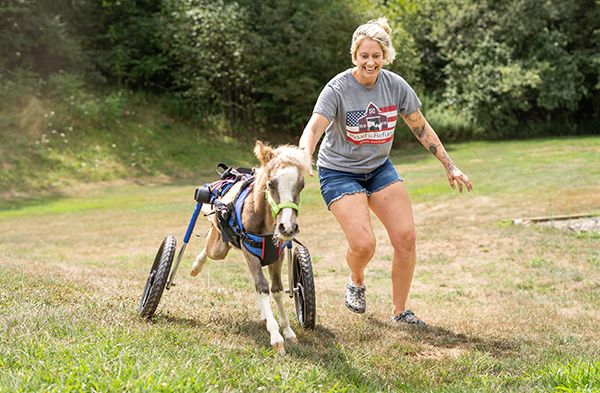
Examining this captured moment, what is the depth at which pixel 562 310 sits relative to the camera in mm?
7766

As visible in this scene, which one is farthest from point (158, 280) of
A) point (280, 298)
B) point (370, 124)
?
point (370, 124)

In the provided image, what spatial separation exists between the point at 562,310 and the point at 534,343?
2031 mm

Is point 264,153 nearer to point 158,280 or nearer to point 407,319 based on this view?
point 158,280

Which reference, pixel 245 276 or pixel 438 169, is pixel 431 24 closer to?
pixel 438 169

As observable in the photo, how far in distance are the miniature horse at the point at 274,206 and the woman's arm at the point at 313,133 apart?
11.0 inches

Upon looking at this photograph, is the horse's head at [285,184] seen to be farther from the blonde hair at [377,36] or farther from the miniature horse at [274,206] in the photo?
the blonde hair at [377,36]

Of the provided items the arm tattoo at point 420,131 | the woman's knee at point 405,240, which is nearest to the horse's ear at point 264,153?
the woman's knee at point 405,240

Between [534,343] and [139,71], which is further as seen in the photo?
[139,71]

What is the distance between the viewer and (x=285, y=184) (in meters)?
4.77

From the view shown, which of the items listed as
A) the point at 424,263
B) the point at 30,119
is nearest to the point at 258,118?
the point at 30,119

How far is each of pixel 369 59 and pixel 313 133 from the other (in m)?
0.86

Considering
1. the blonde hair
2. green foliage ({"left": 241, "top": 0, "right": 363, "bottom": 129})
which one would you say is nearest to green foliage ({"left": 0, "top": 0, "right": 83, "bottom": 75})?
green foliage ({"left": 241, "top": 0, "right": 363, "bottom": 129})

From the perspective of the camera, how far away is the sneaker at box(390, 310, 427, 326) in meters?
6.43

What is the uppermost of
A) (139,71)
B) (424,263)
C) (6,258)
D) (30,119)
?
(139,71)
